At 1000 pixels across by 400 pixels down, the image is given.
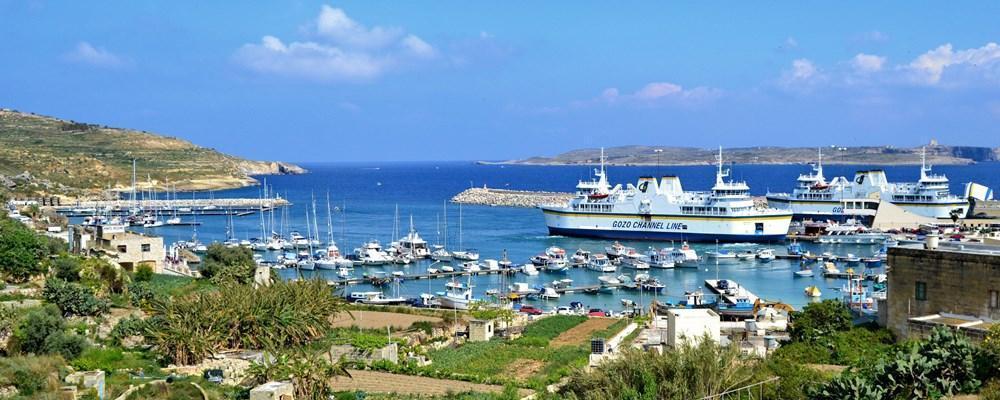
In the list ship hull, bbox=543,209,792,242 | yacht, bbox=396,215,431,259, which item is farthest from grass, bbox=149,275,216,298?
ship hull, bbox=543,209,792,242

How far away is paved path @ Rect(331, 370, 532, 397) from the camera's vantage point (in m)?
14.7

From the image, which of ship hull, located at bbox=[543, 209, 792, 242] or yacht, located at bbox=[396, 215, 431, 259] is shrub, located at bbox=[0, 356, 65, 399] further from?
ship hull, located at bbox=[543, 209, 792, 242]

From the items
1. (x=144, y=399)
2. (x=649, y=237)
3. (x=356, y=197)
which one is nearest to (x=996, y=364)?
(x=144, y=399)

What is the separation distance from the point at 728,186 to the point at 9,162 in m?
59.0

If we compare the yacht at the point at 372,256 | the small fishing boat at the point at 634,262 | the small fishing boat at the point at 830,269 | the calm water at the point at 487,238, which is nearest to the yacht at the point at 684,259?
the calm water at the point at 487,238

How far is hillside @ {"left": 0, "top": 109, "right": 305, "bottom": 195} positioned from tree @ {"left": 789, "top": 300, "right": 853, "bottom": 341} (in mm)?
61823

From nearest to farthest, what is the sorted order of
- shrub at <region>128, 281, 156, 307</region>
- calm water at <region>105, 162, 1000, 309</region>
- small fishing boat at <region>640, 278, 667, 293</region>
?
shrub at <region>128, 281, 156, 307</region> < small fishing boat at <region>640, 278, 667, 293</region> < calm water at <region>105, 162, 1000, 309</region>

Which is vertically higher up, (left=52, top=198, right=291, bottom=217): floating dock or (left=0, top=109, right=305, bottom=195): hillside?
(left=0, top=109, right=305, bottom=195): hillside

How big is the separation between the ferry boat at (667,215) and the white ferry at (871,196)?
11.1 meters

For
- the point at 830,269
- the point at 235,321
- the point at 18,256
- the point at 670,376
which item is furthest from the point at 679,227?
the point at 670,376

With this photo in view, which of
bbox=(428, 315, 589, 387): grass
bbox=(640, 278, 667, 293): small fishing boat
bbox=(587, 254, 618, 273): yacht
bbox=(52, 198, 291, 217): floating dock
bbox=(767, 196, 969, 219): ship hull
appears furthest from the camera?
bbox=(52, 198, 291, 217): floating dock

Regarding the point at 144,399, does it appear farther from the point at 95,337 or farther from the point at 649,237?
the point at 649,237

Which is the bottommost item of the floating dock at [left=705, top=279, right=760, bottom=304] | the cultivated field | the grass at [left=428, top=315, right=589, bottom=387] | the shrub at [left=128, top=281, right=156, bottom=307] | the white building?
the floating dock at [left=705, top=279, right=760, bottom=304]

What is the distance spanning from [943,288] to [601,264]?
93.9ft
